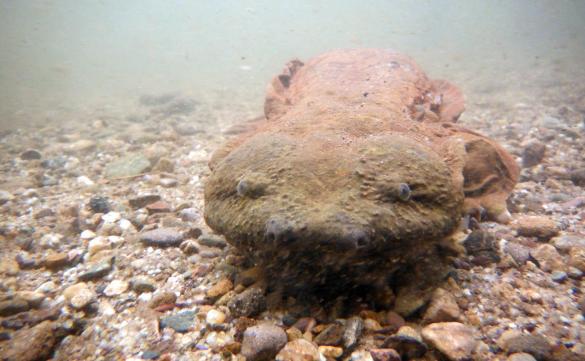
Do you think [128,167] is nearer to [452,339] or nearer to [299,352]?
[299,352]

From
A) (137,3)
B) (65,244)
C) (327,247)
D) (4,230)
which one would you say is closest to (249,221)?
(327,247)

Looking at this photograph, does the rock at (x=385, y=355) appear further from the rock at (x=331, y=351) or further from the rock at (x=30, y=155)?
the rock at (x=30, y=155)

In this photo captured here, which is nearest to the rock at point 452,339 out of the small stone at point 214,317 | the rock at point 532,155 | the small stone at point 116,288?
the small stone at point 214,317

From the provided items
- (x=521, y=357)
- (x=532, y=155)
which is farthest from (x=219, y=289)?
(x=532, y=155)

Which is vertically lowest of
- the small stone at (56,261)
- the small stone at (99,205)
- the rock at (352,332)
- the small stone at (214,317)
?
the small stone at (99,205)

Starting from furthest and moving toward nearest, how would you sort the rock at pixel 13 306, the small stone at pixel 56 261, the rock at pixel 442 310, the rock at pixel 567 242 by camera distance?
the small stone at pixel 56 261 → the rock at pixel 567 242 → the rock at pixel 13 306 → the rock at pixel 442 310

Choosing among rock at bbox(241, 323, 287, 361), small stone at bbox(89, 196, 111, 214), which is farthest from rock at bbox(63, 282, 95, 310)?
small stone at bbox(89, 196, 111, 214)

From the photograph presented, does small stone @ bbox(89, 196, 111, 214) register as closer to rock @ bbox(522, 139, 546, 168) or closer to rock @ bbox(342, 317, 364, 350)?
rock @ bbox(342, 317, 364, 350)
